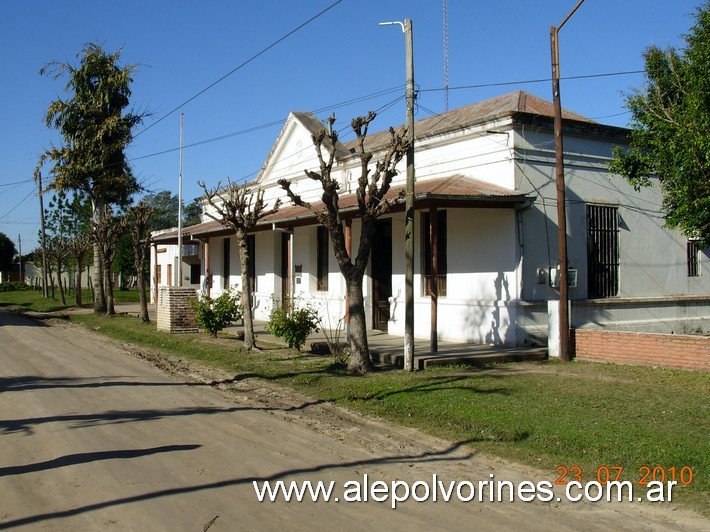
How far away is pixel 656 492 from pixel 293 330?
10.3 metres

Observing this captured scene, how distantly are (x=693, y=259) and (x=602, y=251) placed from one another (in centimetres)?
392

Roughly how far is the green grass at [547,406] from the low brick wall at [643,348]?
38 centimetres

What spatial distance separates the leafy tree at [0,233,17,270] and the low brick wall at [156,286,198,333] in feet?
256

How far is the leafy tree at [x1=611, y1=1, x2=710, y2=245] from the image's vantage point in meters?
11.8

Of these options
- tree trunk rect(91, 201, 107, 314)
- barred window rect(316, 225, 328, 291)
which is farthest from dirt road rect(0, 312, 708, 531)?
tree trunk rect(91, 201, 107, 314)

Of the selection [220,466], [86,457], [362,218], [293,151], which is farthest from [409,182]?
[293,151]

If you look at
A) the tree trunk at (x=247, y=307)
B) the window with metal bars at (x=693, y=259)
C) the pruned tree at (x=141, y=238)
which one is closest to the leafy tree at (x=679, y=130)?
the window with metal bars at (x=693, y=259)

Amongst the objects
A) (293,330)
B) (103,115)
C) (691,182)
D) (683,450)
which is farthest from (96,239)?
(683,450)

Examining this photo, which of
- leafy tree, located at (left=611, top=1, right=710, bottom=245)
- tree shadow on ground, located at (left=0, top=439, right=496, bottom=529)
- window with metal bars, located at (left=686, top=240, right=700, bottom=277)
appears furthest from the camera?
window with metal bars, located at (left=686, top=240, right=700, bottom=277)

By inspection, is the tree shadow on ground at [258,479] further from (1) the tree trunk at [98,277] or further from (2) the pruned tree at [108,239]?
(1) the tree trunk at [98,277]

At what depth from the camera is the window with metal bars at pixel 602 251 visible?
17422mm

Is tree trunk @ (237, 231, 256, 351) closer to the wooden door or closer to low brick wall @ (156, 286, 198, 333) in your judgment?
the wooden door

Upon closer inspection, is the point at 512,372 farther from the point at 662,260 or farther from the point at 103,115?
the point at 103,115

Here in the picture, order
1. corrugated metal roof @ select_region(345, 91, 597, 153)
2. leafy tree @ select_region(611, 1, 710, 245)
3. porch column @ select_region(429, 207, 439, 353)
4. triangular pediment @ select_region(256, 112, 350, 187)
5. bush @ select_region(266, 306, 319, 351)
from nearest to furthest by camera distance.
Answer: leafy tree @ select_region(611, 1, 710, 245) → porch column @ select_region(429, 207, 439, 353) → bush @ select_region(266, 306, 319, 351) → corrugated metal roof @ select_region(345, 91, 597, 153) → triangular pediment @ select_region(256, 112, 350, 187)
